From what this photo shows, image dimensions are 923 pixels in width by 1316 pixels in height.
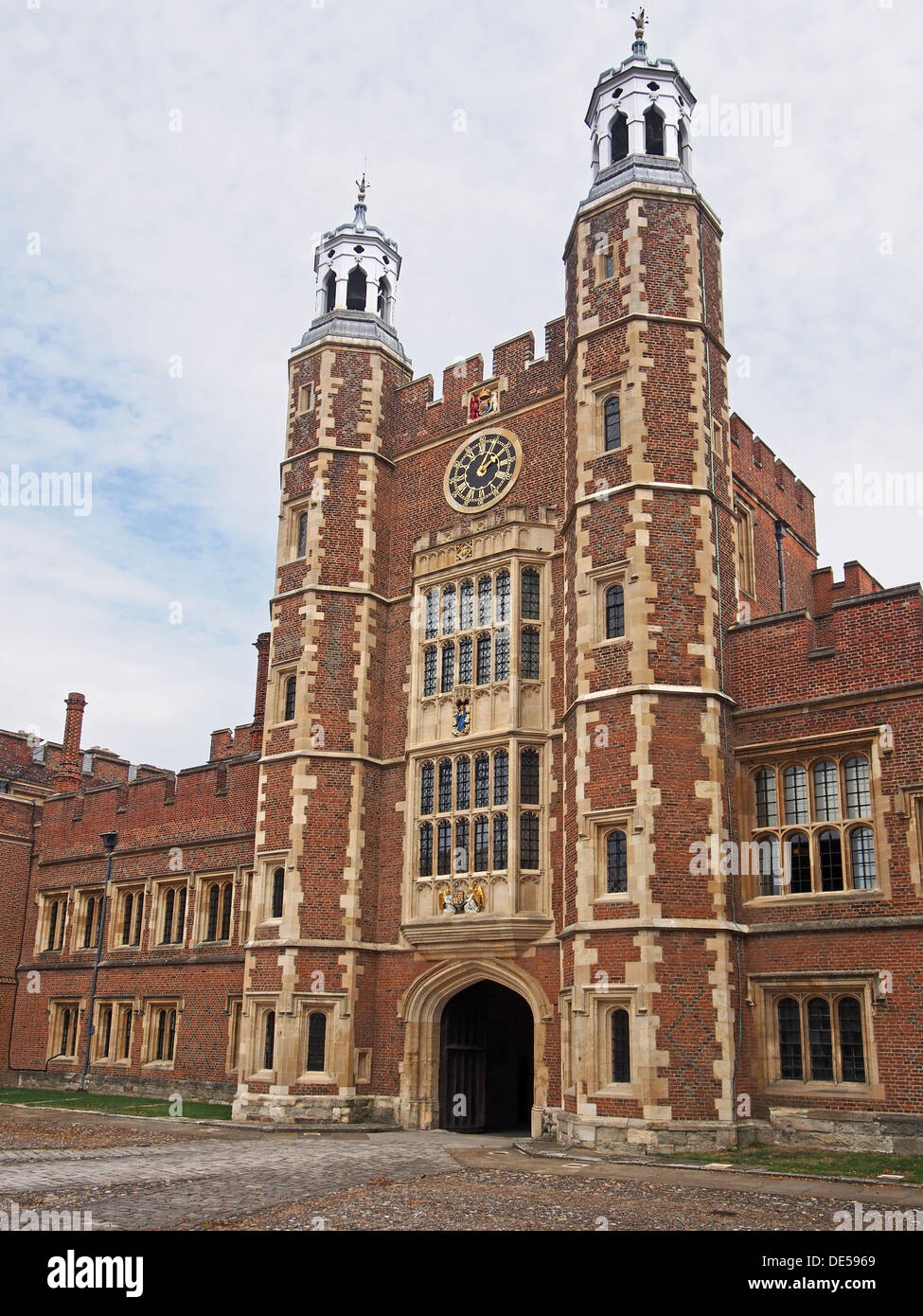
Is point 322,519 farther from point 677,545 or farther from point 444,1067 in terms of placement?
point 444,1067

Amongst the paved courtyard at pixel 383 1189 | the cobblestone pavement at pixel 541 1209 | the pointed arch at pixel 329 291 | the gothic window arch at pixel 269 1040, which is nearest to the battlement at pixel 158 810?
the gothic window arch at pixel 269 1040

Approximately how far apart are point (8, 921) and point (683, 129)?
93.9 ft

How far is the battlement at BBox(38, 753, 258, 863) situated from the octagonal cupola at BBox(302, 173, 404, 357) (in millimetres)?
11215

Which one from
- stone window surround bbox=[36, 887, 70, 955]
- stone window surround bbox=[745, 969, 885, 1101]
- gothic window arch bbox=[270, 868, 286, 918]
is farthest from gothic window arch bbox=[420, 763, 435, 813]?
stone window surround bbox=[36, 887, 70, 955]

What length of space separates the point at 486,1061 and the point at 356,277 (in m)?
19.3

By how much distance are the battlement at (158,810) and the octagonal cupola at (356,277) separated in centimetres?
1121

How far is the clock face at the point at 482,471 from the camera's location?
2562 cm

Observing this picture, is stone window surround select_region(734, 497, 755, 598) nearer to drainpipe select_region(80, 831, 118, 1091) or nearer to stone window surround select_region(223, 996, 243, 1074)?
stone window surround select_region(223, 996, 243, 1074)

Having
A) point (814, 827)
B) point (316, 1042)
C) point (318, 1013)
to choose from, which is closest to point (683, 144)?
point (814, 827)

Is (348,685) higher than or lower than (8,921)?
higher

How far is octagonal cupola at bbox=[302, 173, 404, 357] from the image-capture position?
2972 centimetres

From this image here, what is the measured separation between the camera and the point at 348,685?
26.1 meters

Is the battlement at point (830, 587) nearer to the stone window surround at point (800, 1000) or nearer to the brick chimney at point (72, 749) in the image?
the stone window surround at point (800, 1000)

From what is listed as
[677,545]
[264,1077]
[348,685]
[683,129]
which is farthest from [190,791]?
[683,129]
